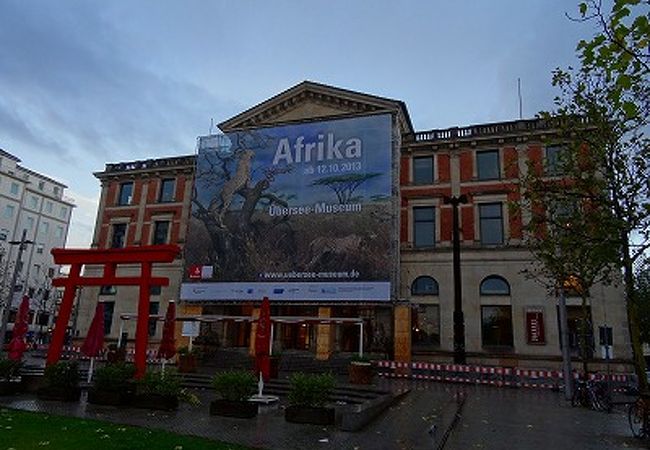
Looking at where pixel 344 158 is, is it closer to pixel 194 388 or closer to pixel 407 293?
pixel 407 293

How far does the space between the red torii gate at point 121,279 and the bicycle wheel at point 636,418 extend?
13643 millimetres

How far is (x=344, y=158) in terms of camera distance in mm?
32719

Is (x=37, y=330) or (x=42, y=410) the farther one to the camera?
(x=37, y=330)

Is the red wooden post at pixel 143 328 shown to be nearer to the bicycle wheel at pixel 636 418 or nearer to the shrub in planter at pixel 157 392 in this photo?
the shrub in planter at pixel 157 392

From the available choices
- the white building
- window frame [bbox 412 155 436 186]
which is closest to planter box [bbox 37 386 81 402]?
window frame [bbox 412 155 436 186]

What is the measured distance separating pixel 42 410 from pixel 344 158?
23445mm

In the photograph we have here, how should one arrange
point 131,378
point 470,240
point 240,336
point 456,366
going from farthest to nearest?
point 240,336 < point 470,240 < point 456,366 < point 131,378

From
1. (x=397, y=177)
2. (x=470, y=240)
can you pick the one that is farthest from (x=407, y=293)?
(x=397, y=177)

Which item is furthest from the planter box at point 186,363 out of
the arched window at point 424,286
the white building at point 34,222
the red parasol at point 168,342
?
the white building at point 34,222

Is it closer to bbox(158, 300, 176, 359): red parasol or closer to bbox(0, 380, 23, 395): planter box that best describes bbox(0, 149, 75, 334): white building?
bbox(0, 380, 23, 395): planter box

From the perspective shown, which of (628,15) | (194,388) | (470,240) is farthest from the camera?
(470,240)

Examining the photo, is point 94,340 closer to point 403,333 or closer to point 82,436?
point 82,436

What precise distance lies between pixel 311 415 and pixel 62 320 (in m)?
10.5

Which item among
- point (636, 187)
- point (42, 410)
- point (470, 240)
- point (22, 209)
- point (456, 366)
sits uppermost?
point (22, 209)
